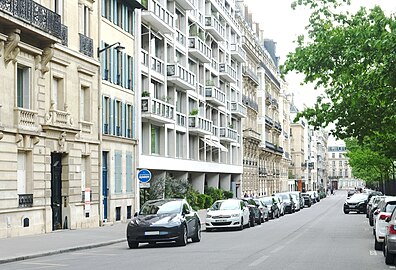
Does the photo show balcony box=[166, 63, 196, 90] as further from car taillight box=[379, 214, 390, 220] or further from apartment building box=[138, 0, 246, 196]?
car taillight box=[379, 214, 390, 220]

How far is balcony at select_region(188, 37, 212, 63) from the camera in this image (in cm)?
5631

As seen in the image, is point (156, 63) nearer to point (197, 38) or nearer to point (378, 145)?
point (197, 38)

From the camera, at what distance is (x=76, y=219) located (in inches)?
1316

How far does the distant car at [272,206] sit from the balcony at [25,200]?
20687 millimetres

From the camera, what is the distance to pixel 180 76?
51031 millimetres

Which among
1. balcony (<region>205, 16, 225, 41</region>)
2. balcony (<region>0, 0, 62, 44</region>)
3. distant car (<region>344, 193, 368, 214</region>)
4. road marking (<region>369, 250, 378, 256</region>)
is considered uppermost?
balcony (<region>205, 16, 225, 41</region>)

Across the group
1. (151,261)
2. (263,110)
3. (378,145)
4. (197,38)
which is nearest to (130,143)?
(378,145)

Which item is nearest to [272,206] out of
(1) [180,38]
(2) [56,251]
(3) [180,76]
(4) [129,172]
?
(3) [180,76]

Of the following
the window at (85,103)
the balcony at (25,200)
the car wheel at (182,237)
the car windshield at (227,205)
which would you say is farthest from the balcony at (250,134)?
the car wheel at (182,237)

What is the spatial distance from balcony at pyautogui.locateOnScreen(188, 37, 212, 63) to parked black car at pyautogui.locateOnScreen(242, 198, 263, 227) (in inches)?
684

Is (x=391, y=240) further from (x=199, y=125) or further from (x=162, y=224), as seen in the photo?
(x=199, y=125)

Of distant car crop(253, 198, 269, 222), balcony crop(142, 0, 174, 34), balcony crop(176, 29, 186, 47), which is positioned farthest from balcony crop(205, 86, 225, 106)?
distant car crop(253, 198, 269, 222)

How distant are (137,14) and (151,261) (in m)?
26.4

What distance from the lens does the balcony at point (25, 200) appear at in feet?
94.0
